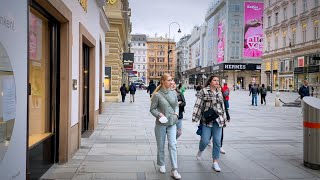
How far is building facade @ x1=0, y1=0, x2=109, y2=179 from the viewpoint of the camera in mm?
4078

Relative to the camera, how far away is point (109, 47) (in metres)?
26.9

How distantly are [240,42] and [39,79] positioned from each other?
81027mm

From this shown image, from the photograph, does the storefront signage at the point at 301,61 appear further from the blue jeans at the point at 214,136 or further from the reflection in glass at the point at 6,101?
the reflection in glass at the point at 6,101

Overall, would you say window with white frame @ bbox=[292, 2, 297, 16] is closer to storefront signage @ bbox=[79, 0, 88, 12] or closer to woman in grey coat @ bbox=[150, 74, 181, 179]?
storefront signage @ bbox=[79, 0, 88, 12]

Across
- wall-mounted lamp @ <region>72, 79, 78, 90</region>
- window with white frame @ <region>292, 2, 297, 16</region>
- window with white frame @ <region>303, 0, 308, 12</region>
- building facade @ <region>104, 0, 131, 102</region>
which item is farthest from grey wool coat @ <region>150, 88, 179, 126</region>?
window with white frame @ <region>292, 2, 297, 16</region>

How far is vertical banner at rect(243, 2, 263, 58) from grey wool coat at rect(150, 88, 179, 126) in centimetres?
7716

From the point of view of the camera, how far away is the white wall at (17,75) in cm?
366

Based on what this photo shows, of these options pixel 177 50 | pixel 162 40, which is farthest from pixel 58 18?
pixel 177 50

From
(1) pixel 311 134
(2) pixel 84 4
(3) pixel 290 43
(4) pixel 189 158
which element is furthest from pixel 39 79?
(3) pixel 290 43

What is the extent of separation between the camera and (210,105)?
7.05 m

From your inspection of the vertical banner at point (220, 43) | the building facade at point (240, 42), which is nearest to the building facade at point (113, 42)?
the building facade at point (240, 42)

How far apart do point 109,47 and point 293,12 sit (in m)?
41.8

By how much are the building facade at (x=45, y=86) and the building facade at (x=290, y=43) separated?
4517 cm

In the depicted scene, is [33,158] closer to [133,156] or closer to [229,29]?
[133,156]
